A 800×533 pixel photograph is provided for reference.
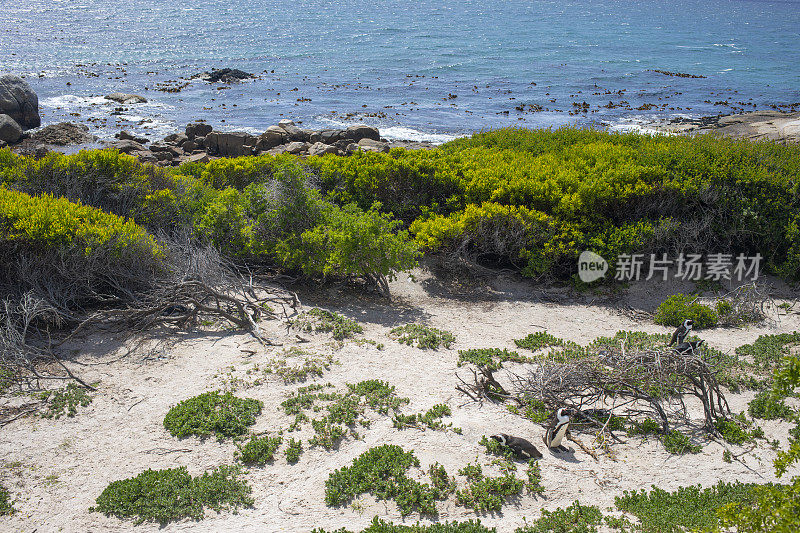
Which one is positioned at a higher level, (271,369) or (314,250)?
(314,250)

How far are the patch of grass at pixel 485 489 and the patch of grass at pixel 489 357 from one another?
2154 mm

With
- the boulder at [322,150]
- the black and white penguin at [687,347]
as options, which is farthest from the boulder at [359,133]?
the black and white penguin at [687,347]

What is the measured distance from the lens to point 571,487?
529 cm

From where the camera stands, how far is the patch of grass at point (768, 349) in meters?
7.41

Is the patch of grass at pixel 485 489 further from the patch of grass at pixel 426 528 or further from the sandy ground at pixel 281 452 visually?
the patch of grass at pixel 426 528

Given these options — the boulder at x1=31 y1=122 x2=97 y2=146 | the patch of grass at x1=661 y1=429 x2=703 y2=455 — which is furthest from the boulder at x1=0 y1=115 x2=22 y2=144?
the patch of grass at x1=661 y1=429 x2=703 y2=455

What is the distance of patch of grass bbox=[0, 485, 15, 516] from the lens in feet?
16.1

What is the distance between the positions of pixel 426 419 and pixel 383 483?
116cm

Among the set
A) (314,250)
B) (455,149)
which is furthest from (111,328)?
(455,149)

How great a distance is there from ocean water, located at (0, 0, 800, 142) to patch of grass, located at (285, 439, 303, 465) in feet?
63.6

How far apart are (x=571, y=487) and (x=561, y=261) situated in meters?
6.08

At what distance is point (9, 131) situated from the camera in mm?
22125

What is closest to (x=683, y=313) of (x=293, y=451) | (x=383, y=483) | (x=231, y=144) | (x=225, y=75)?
(x=383, y=483)

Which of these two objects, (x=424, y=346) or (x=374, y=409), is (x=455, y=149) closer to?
(x=424, y=346)
